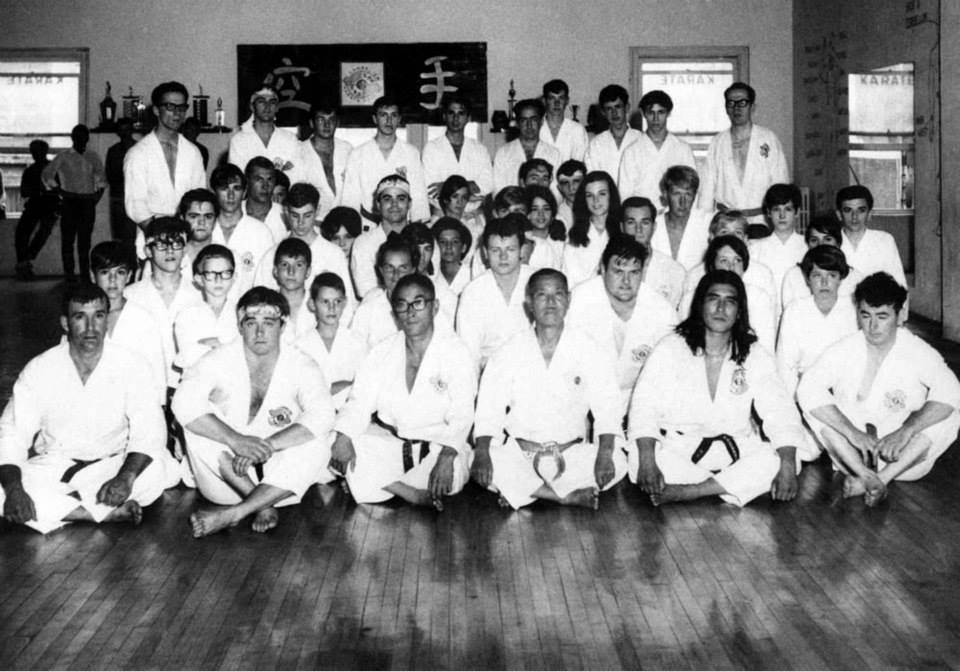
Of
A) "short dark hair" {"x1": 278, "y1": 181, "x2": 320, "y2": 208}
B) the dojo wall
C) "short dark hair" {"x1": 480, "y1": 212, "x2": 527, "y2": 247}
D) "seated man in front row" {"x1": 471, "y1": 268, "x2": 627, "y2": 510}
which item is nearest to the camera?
"seated man in front row" {"x1": 471, "y1": 268, "x2": 627, "y2": 510}

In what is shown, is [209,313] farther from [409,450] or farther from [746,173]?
[746,173]

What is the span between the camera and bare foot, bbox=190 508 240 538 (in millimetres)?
3783

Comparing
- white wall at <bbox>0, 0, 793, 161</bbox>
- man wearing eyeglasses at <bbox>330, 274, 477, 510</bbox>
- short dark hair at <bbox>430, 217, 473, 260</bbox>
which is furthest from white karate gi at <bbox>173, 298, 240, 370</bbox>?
white wall at <bbox>0, 0, 793, 161</bbox>

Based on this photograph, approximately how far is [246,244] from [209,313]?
1.00 m

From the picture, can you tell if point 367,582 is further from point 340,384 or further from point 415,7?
point 415,7

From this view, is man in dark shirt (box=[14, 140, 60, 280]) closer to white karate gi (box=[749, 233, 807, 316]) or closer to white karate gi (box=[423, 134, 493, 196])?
white karate gi (box=[423, 134, 493, 196])

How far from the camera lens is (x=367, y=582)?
3361 mm

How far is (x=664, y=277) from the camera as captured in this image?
5516 millimetres

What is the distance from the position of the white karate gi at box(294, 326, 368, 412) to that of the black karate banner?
21.6 feet

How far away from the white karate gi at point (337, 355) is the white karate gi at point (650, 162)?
2592 mm

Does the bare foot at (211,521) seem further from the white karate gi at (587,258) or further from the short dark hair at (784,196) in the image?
the short dark hair at (784,196)

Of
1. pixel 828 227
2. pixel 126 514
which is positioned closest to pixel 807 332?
pixel 828 227

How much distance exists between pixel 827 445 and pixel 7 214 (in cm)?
1021

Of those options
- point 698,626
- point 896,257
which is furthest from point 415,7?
point 698,626
